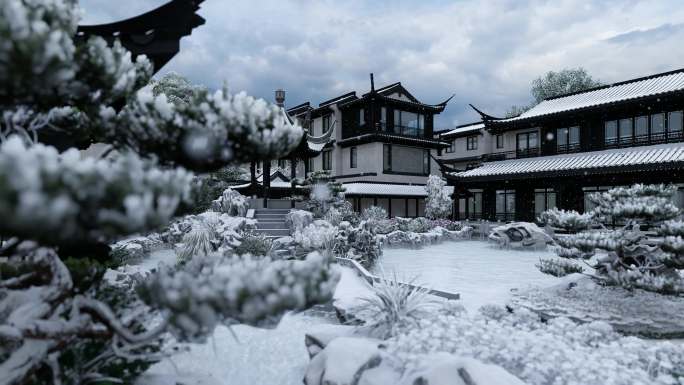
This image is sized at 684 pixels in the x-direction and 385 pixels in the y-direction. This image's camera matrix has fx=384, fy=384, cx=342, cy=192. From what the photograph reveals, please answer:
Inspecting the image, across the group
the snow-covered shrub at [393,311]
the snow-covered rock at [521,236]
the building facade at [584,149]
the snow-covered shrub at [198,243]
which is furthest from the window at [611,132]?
the snow-covered shrub at [198,243]

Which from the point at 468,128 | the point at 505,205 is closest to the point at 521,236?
the point at 505,205

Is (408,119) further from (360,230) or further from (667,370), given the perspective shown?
(667,370)

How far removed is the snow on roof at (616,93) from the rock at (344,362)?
20.0 metres

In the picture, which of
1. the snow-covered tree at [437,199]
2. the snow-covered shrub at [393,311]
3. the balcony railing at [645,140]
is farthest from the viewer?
the snow-covered tree at [437,199]

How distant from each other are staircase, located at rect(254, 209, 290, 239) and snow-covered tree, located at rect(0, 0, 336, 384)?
37.9 feet

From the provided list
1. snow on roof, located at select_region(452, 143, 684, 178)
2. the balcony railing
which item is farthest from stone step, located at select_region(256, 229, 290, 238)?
the balcony railing

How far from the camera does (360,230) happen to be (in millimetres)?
12750

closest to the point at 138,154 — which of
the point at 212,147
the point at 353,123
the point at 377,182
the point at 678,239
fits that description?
the point at 212,147

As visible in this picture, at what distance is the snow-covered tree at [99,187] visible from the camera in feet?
5.24

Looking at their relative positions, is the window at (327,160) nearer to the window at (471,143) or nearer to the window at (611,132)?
the window at (471,143)

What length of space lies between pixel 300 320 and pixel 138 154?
5.46 meters

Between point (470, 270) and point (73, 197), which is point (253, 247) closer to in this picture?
point (470, 270)

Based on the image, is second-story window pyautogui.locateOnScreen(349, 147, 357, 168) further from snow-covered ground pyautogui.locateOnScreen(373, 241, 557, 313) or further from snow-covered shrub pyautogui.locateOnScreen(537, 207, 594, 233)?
snow-covered shrub pyautogui.locateOnScreen(537, 207, 594, 233)

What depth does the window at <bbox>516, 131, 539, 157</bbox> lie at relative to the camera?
77.9ft
